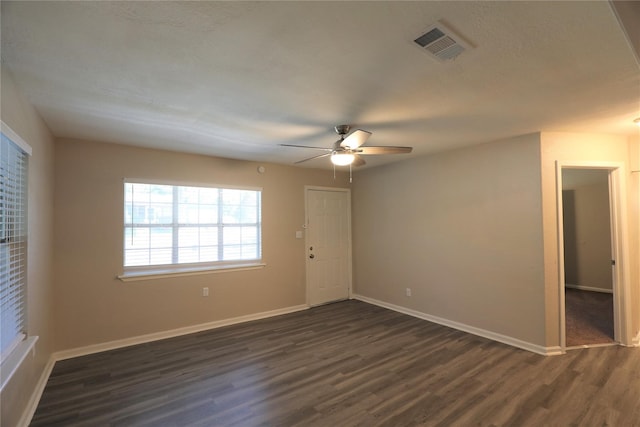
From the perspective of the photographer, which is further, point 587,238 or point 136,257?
point 587,238

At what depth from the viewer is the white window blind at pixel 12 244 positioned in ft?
6.25

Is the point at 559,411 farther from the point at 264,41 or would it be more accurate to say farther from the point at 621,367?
the point at 264,41

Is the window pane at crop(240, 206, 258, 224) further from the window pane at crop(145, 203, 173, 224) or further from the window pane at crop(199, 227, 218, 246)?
the window pane at crop(145, 203, 173, 224)

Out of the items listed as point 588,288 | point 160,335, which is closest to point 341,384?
point 160,335

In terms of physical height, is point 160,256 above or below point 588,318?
above

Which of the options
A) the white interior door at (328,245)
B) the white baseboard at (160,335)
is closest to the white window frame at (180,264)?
the white baseboard at (160,335)

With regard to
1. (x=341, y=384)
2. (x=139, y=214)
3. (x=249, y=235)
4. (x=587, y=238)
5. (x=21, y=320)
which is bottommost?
(x=341, y=384)

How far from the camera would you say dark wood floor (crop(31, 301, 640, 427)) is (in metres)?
2.25

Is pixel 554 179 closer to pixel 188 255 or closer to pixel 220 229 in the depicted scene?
pixel 220 229

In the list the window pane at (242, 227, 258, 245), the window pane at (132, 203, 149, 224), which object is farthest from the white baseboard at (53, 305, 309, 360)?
the window pane at (132, 203, 149, 224)

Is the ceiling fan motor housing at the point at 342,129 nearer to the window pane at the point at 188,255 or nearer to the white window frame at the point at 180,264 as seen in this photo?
the white window frame at the point at 180,264

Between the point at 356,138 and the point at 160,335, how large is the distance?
3417 millimetres

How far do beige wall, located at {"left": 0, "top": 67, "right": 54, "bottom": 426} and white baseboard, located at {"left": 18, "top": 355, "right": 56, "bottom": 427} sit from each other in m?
0.06

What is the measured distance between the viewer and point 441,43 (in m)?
1.60
